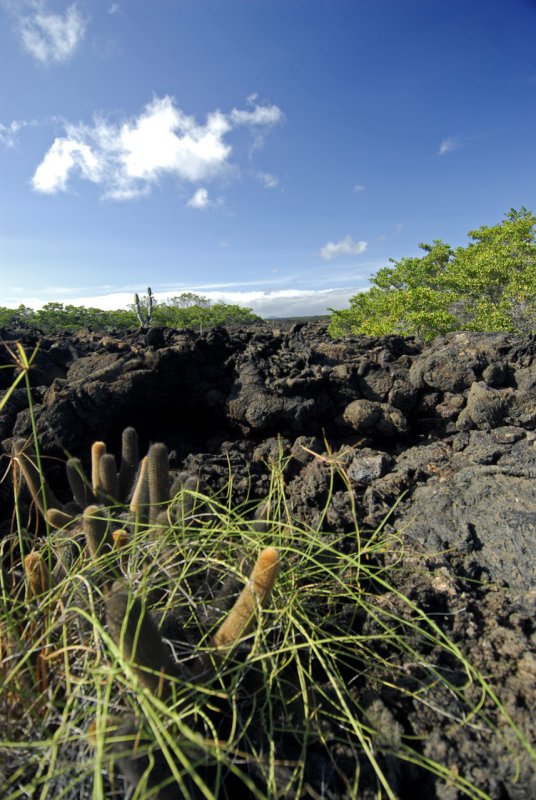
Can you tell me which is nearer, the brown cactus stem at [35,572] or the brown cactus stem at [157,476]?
the brown cactus stem at [35,572]

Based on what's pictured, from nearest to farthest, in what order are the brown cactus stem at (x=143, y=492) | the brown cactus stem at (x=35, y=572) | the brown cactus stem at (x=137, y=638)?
the brown cactus stem at (x=137, y=638) < the brown cactus stem at (x=35, y=572) < the brown cactus stem at (x=143, y=492)

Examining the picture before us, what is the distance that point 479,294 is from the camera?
20.8 metres

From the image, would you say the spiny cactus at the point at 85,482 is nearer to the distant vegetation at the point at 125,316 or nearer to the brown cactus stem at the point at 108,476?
the brown cactus stem at the point at 108,476

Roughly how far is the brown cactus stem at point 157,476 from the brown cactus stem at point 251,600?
88 cm

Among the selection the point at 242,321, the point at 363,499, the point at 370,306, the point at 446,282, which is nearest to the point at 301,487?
the point at 363,499

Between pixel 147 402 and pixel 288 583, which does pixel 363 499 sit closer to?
pixel 288 583

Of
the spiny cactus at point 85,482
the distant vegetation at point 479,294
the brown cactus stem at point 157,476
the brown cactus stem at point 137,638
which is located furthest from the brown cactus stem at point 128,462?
the distant vegetation at point 479,294

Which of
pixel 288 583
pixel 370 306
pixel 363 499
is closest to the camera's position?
A: pixel 288 583

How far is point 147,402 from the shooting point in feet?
12.9

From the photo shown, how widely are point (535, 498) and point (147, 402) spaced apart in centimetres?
309

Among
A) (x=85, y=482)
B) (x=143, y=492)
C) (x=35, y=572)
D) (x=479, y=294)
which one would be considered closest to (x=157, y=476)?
(x=143, y=492)

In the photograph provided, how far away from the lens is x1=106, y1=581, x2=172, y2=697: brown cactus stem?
1.21 metres

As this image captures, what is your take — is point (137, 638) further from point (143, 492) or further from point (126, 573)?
point (143, 492)

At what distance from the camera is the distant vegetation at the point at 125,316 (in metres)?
53.4
